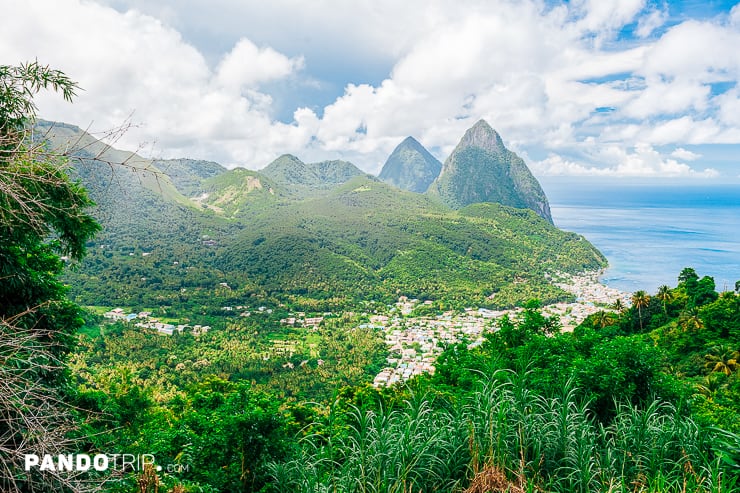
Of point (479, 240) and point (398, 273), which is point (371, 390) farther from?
point (479, 240)

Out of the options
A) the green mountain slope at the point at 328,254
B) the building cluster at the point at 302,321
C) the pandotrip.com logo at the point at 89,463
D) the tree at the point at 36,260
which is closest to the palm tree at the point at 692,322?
the pandotrip.com logo at the point at 89,463

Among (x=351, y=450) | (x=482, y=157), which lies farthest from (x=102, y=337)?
(x=482, y=157)

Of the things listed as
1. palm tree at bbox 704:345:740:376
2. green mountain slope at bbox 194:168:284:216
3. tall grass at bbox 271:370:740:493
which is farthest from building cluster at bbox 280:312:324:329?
green mountain slope at bbox 194:168:284:216

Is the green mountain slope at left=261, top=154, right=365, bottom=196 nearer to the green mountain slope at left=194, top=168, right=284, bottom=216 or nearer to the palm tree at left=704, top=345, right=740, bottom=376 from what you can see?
the green mountain slope at left=194, top=168, right=284, bottom=216

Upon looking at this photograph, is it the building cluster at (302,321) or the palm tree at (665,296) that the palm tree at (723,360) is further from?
the building cluster at (302,321)

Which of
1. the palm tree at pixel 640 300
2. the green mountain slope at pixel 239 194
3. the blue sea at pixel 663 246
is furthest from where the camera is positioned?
the green mountain slope at pixel 239 194
